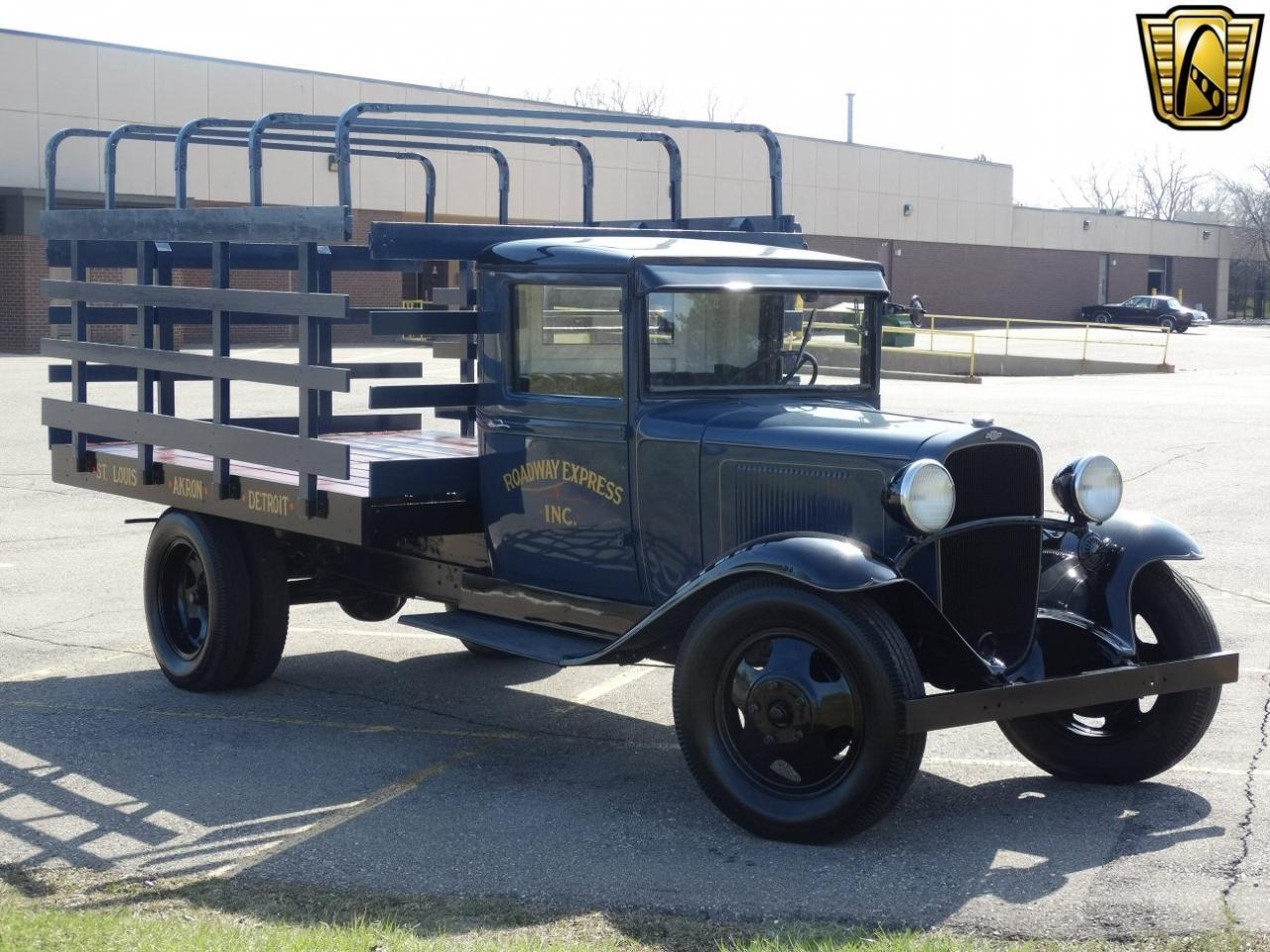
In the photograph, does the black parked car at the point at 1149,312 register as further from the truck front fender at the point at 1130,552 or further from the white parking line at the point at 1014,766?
the truck front fender at the point at 1130,552

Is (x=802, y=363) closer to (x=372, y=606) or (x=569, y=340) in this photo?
(x=569, y=340)

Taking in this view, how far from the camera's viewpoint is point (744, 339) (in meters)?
6.61

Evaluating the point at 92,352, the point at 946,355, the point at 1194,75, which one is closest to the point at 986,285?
the point at 946,355

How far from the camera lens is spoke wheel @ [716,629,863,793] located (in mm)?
5387

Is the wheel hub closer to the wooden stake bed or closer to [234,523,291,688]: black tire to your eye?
the wooden stake bed

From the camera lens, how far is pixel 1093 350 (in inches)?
1688

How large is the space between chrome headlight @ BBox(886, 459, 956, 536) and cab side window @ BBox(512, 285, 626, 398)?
4.44ft

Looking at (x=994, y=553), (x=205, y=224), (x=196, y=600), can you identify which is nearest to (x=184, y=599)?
(x=196, y=600)

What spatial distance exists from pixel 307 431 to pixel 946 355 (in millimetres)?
26892

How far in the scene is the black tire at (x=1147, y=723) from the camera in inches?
237

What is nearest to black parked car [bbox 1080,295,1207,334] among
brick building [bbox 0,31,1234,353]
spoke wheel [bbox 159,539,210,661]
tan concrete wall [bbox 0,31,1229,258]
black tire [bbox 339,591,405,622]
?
brick building [bbox 0,31,1234,353]

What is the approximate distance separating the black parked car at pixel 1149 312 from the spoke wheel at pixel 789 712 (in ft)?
189

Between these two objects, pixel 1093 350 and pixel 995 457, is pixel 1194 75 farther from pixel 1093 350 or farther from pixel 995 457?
pixel 1093 350

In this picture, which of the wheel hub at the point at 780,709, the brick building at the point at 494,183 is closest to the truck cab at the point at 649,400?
the wheel hub at the point at 780,709
